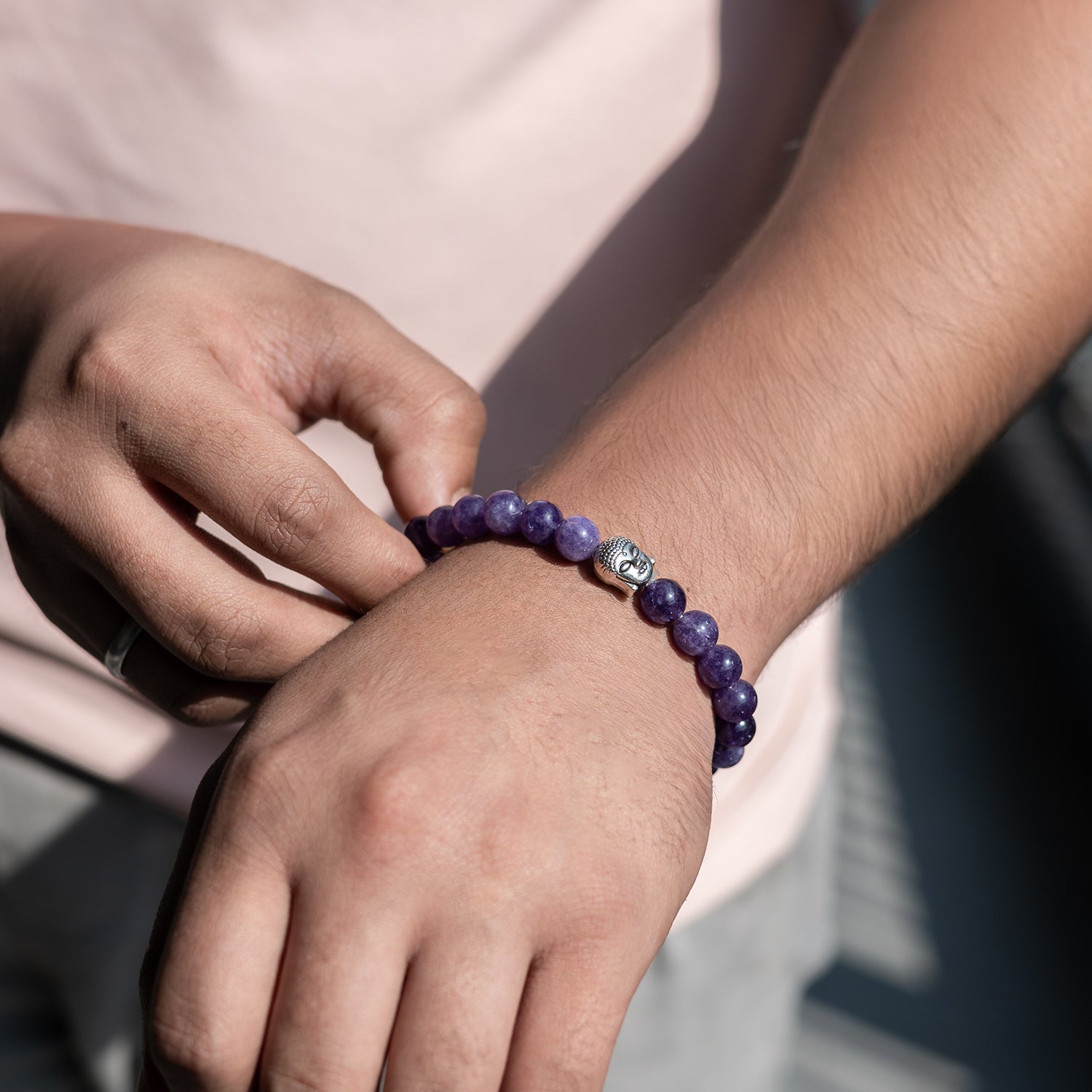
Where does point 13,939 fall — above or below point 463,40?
below

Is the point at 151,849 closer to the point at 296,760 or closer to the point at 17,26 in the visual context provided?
the point at 296,760

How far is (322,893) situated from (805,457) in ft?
1.46

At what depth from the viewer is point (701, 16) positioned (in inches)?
33.5

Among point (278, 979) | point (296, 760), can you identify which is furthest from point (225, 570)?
point (278, 979)

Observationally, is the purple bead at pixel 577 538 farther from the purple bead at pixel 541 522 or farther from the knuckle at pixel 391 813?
the knuckle at pixel 391 813

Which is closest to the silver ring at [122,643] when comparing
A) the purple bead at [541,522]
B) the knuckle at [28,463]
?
the knuckle at [28,463]

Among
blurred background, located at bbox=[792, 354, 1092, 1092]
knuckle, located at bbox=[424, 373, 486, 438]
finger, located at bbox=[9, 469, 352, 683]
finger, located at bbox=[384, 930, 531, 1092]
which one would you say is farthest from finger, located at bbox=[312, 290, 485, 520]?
blurred background, located at bbox=[792, 354, 1092, 1092]

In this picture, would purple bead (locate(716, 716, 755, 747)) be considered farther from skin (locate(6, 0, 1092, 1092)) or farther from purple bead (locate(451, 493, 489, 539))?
purple bead (locate(451, 493, 489, 539))

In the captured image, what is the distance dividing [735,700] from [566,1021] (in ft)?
0.78

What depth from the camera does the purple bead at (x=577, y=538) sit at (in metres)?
0.62

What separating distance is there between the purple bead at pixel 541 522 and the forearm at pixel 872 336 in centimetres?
4

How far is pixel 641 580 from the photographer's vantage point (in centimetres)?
62

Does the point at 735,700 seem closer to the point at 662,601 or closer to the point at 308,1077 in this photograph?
the point at 662,601

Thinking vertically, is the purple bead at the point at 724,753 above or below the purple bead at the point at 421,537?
above
